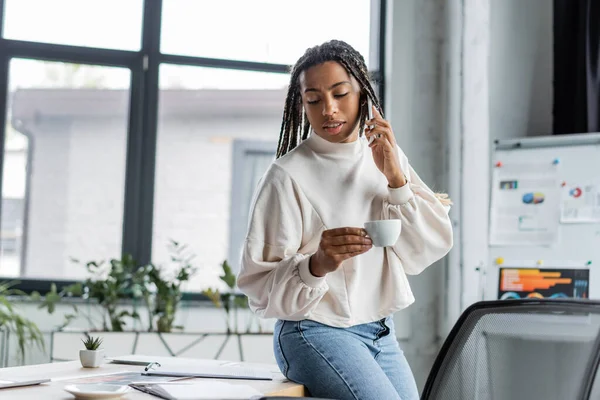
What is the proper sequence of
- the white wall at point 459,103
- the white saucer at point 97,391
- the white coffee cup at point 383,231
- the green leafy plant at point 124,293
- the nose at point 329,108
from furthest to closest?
the white wall at point 459,103 < the green leafy plant at point 124,293 < the nose at point 329,108 < the white coffee cup at point 383,231 < the white saucer at point 97,391

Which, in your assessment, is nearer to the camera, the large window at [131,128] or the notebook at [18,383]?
the notebook at [18,383]

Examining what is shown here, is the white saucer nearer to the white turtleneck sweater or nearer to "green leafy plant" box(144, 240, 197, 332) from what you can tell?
the white turtleneck sweater

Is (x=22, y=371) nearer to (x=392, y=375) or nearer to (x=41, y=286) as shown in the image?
(x=392, y=375)

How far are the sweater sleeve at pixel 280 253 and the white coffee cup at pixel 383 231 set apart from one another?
0.51 ft

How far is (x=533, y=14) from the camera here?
394 centimetres

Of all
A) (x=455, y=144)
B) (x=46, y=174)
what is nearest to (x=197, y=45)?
(x=46, y=174)

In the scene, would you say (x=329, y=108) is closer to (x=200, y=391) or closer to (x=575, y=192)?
(x=200, y=391)

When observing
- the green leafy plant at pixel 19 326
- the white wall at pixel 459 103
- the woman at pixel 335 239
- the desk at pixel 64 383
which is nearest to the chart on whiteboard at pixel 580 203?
the white wall at pixel 459 103

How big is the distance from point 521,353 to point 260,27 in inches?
132

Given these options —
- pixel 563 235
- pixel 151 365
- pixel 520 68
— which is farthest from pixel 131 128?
pixel 151 365

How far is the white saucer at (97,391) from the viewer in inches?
53.2

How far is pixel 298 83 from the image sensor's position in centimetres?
189

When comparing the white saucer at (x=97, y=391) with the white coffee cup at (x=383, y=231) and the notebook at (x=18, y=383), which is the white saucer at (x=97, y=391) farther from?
the white coffee cup at (x=383, y=231)

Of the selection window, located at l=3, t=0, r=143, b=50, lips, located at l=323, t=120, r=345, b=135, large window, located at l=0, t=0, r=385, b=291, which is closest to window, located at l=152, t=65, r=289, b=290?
large window, located at l=0, t=0, r=385, b=291
